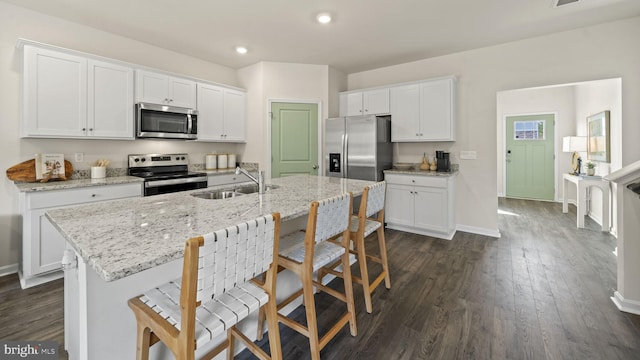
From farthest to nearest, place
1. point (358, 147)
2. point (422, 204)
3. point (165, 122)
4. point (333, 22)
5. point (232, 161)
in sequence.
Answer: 1. point (232, 161)
2. point (358, 147)
3. point (422, 204)
4. point (165, 122)
5. point (333, 22)

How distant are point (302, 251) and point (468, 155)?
3403mm

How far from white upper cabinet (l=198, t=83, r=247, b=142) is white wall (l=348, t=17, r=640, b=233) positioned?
2508 mm

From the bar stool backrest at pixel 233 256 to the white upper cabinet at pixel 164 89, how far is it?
318 centimetres

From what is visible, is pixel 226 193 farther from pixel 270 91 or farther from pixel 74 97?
pixel 270 91

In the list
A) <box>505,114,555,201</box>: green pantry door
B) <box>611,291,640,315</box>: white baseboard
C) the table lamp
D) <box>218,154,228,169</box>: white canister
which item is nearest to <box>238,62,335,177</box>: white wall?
<box>218,154,228,169</box>: white canister

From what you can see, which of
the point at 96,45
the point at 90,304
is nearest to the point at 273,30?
the point at 96,45

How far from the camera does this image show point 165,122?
354 cm

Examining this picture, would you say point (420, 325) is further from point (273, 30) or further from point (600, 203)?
point (600, 203)

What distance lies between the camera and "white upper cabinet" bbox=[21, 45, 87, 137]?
260 centimetres

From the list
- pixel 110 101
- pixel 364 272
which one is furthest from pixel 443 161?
pixel 110 101

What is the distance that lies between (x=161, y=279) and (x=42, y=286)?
2.20m

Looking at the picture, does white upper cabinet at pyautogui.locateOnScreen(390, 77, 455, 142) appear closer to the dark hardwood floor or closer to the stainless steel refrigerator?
the stainless steel refrigerator

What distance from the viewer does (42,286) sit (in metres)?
2.51

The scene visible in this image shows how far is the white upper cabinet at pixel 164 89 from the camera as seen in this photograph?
3348 millimetres
